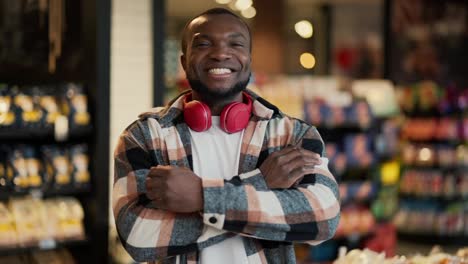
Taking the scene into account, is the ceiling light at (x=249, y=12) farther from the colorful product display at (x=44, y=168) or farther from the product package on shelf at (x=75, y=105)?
the colorful product display at (x=44, y=168)

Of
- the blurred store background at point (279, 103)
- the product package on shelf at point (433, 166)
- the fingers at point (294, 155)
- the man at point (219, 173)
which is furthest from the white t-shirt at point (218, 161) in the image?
the product package on shelf at point (433, 166)

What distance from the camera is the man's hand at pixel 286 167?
5.85 ft

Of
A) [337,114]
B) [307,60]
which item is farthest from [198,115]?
[307,60]

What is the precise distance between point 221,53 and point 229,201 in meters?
0.37

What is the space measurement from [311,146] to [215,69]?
0.32 m

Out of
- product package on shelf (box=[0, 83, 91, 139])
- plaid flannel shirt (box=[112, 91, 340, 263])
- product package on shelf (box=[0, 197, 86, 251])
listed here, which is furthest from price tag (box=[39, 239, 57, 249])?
plaid flannel shirt (box=[112, 91, 340, 263])

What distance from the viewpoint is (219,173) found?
1.86 m

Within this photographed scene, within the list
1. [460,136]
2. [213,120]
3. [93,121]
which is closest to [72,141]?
[93,121]

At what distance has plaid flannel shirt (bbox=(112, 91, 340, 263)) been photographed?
1713 millimetres

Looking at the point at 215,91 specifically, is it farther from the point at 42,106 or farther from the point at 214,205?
the point at 42,106

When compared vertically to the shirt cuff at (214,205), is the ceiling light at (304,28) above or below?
above

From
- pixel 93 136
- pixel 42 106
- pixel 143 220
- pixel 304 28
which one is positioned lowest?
pixel 93 136

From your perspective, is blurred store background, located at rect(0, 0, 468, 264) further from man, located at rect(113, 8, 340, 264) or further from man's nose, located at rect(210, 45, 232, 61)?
man's nose, located at rect(210, 45, 232, 61)

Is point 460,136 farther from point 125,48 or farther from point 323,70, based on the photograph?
point 125,48
